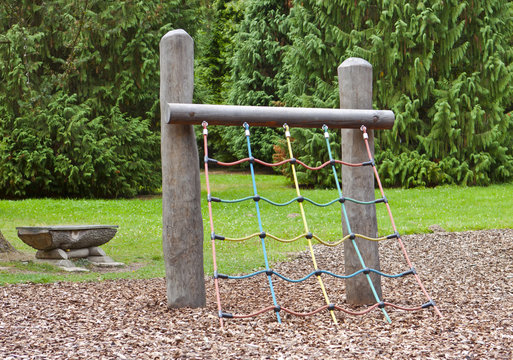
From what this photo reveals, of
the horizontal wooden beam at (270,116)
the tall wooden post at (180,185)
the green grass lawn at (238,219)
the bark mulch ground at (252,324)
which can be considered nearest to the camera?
the bark mulch ground at (252,324)

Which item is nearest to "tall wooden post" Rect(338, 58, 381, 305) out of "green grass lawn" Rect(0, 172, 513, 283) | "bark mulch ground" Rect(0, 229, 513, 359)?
"bark mulch ground" Rect(0, 229, 513, 359)

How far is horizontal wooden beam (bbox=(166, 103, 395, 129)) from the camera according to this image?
5.04 metres

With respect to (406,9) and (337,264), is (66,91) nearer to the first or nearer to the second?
(406,9)

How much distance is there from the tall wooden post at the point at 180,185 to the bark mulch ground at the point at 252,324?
26 cm

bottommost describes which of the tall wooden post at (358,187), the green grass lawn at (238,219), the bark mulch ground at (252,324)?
the green grass lawn at (238,219)

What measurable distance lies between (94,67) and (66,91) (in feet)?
4.04

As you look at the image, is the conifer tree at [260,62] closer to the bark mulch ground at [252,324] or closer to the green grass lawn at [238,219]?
the green grass lawn at [238,219]

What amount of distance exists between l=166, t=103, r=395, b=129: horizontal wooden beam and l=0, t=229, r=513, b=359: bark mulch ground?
60.3 inches

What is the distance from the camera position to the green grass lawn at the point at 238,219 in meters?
8.70

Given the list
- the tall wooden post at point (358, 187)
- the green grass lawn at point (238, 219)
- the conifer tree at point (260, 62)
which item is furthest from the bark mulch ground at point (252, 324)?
the conifer tree at point (260, 62)

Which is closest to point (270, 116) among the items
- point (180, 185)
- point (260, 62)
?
point (180, 185)

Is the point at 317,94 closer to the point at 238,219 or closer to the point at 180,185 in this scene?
the point at 238,219

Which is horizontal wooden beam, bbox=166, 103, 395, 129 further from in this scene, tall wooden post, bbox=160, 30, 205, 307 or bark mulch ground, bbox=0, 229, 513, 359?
bark mulch ground, bbox=0, 229, 513, 359

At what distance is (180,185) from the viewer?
519 centimetres
